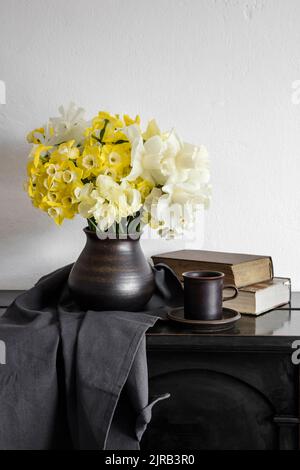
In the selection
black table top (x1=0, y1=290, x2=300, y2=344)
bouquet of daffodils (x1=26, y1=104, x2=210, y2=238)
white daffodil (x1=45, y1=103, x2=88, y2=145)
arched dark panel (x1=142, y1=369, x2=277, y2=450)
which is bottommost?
arched dark panel (x1=142, y1=369, x2=277, y2=450)

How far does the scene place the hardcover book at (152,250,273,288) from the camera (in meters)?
1.43

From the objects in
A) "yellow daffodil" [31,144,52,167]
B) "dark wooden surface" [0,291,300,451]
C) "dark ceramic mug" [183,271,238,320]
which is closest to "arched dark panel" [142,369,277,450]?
"dark wooden surface" [0,291,300,451]

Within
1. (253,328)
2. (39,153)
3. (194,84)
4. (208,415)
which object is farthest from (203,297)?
(194,84)

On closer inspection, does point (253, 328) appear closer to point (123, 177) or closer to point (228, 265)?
point (228, 265)

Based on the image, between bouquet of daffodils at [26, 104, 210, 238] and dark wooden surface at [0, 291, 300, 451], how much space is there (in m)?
0.26

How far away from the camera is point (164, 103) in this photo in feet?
5.61

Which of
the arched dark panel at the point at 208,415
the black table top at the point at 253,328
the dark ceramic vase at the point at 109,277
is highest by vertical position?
the dark ceramic vase at the point at 109,277

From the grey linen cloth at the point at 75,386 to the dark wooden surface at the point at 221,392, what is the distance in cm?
6

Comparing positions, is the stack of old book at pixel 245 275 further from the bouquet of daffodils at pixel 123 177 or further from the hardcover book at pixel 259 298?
the bouquet of daffodils at pixel 123 177

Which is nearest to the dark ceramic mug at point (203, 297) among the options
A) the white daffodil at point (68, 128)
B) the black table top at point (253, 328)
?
the black table top at point (253, 328)

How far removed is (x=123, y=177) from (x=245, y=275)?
1.27 ft

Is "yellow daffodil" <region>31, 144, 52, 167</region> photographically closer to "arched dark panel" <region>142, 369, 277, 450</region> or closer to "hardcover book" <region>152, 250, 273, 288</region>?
"hardcover book" <region>152, 250, 273, 288</region>

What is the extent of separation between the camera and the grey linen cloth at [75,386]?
116cm
